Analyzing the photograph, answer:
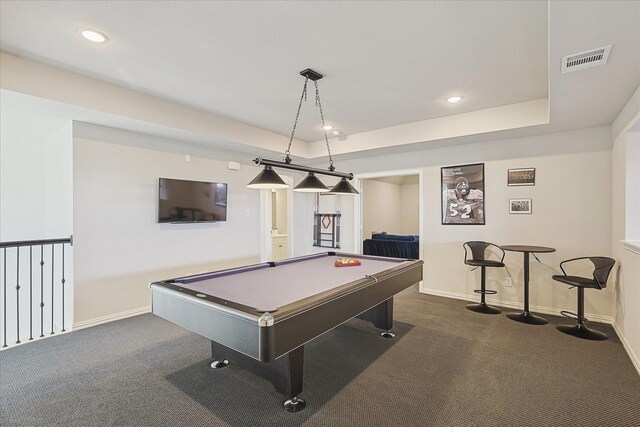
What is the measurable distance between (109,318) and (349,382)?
10.2 ft

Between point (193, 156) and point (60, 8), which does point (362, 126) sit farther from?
point (60, 8)

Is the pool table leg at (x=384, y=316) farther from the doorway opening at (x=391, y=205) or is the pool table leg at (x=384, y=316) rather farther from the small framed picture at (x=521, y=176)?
the doorway opening at (x=391, y=205)

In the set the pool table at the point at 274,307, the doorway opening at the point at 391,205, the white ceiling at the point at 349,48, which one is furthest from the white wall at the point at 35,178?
the doorway opening at the point at 391,205

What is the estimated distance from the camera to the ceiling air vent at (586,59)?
1.93 metres

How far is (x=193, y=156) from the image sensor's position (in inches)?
179

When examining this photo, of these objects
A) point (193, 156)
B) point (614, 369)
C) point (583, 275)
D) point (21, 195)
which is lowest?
point (614, 369)

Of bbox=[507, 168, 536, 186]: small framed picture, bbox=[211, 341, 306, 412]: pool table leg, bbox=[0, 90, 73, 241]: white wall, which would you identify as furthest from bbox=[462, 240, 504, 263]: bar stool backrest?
bbox=[0, 90, 73, 241]: white wall

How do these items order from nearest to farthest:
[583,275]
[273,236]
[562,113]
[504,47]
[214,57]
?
1. [504,47]
2. [214,57]
3. [562,113]
4. [583,275]
5. [273,236]

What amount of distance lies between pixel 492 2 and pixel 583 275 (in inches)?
138

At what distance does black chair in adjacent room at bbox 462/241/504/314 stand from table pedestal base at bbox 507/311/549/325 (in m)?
0.21

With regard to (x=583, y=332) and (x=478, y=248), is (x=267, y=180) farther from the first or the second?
(x=583, y=332)

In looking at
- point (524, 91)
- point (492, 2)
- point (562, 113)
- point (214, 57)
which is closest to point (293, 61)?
point (214, 57)

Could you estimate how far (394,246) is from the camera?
6.37m

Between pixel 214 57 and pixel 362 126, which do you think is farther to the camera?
pixel 362 126
